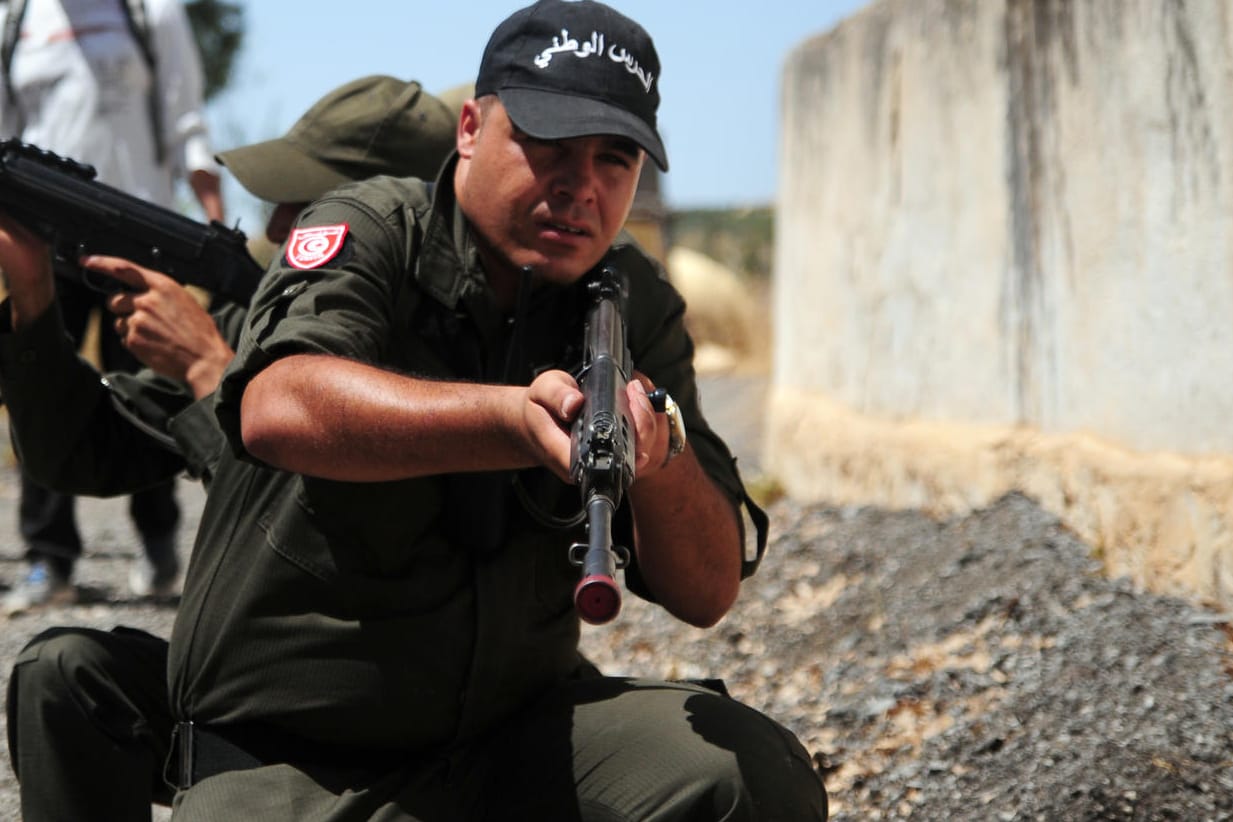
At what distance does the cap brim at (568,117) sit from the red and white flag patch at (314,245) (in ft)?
1.00

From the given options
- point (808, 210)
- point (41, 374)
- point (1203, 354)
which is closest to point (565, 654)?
point (41, 374)

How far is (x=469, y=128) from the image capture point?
2.54 meters

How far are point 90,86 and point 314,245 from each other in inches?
129

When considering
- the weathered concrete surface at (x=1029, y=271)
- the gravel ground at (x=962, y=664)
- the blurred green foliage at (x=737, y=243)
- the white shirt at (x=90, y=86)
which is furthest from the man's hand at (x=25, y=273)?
the blurred green foliage at (x=737, y=243)

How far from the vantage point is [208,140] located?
5.51 metres

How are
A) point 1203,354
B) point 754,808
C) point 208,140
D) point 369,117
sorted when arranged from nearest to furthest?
point 754,808 < point 369,117 < point 1203,354 < point 208,140

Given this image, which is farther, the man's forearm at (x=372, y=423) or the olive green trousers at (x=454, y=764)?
the olive green trousers at (x=454, y=764)

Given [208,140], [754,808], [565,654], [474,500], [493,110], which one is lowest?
[754,808]

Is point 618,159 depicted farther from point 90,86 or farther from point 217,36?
point 217,36

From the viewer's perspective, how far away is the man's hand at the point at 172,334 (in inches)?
119

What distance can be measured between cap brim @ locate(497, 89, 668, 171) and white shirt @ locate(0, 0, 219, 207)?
3155mm

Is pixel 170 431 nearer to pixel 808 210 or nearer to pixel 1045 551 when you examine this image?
pixel 1045 551

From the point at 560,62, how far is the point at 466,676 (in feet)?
2.96

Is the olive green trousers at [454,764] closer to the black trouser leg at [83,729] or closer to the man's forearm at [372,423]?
the black trouser leg at [83,729]
